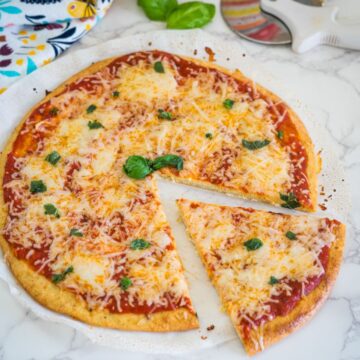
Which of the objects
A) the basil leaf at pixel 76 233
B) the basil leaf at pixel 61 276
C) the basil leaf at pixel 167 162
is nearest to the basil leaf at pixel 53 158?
the basil leaf at pixel 76 233

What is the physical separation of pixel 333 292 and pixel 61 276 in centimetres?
212

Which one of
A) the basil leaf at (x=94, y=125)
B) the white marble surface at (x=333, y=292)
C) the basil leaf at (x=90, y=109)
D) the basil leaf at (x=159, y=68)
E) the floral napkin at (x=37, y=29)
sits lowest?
the white marble surface at (x=333, y=292)

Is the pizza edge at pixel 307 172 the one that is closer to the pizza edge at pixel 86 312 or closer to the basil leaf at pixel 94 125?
the basil leaf at pixel 94 125

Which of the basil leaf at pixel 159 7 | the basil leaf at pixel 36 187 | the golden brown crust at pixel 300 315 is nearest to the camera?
the golden brown crust at pixel 300 315

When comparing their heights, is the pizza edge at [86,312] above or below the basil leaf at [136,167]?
below

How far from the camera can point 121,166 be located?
504cm

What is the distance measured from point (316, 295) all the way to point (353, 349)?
47 centimetres

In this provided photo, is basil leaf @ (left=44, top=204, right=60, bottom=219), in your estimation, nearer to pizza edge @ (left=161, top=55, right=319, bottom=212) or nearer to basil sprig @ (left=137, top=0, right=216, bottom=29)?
pizza edge @ (left=161, top=55, right=319, bottom=212)

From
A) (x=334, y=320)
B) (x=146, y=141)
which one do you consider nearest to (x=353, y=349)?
(x=334, y=320)

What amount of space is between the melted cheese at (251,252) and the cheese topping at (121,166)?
0.36 ft

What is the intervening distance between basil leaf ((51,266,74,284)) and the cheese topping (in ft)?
0.12

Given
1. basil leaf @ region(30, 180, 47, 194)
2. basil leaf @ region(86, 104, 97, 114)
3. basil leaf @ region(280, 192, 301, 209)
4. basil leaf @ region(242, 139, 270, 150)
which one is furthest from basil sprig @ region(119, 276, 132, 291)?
basil leaf @ region(86, 104, 97, 114)

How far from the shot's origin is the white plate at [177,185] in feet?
13.7

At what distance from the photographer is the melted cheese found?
4297 millimetres
